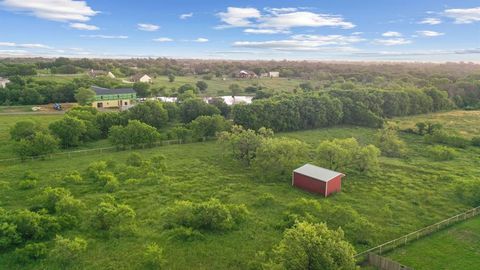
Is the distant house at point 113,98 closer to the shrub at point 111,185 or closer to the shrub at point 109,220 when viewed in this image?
the shrub at point 111,185

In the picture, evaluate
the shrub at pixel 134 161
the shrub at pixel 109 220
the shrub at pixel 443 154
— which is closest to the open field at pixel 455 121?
the shrub at pixel 443 154

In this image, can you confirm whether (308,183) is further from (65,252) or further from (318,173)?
(65,252)

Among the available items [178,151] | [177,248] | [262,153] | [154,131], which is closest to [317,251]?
[177,248]

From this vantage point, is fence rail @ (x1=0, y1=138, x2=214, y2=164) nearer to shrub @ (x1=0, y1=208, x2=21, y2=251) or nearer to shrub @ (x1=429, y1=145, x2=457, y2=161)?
shrub @ (x1=0, y1=208, x2=21, y2=251)

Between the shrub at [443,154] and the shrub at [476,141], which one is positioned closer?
the shrub at [443,154]

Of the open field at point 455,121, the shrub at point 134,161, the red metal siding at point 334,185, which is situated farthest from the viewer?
the open field at point 455,121

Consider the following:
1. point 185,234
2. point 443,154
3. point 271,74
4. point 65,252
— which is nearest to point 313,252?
point 185,234

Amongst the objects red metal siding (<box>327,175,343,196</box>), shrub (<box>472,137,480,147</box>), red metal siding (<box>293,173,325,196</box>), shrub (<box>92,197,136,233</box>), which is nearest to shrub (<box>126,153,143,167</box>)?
shrub (<box>92,197,136,233</box>)
